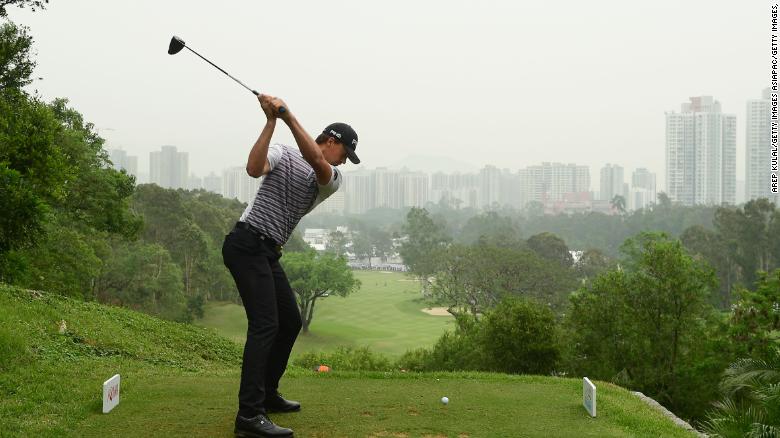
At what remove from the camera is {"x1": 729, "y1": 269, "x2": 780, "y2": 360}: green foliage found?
20812 mm

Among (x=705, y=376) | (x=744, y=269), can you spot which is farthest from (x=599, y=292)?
(x=744, y=269)

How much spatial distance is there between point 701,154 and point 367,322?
337ft

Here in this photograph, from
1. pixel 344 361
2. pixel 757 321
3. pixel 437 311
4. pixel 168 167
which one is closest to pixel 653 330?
pixel 757 321

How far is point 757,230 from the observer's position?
6191 centimetres

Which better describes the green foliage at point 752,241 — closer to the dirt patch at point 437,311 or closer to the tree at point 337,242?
the dirt patch at point 437,311

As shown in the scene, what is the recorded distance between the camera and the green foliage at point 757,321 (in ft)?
68.3

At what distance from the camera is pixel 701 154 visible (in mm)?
142500

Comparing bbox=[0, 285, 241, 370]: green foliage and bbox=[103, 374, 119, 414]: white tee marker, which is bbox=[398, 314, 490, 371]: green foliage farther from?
bbox=[103, 374, 119, 414]: white tee marker

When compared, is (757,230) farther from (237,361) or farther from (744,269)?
(237,361)

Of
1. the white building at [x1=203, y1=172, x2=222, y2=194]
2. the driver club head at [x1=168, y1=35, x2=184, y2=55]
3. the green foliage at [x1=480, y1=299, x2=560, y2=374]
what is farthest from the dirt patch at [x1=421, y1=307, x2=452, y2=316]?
the white building at [x1=203, y1=172, x2=222, y2=194]

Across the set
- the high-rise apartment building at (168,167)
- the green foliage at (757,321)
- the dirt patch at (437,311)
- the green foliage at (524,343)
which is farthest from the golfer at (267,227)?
the high-rise apartment building at (168,167)

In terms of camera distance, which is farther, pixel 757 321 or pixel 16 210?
pixel 757 321

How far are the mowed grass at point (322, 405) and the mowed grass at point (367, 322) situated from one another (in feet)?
100

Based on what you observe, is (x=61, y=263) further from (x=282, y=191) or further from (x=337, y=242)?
(x=337, y=242)
